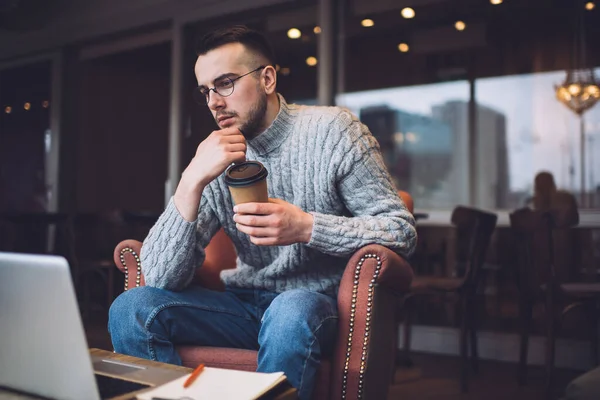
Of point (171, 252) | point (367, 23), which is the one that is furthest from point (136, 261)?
point (367, 23)

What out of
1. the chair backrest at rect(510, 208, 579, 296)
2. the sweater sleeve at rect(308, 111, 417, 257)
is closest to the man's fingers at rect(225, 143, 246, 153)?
the sweater sleeve at rect(308, 111, 417, 257)

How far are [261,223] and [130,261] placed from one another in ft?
2.10

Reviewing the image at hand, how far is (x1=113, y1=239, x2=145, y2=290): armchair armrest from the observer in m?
1.84

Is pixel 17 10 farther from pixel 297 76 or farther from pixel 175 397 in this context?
pixel 175 397

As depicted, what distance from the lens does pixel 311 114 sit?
5.90ft

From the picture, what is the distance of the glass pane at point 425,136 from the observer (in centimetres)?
Result: 727

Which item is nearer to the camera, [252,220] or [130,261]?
[252,220]

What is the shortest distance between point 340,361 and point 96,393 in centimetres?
81

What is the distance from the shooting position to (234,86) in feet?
5.62

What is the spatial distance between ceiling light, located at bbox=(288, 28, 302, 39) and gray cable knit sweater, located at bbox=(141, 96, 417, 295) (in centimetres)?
384

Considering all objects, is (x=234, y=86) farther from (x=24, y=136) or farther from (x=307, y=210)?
(x=24, y=136)

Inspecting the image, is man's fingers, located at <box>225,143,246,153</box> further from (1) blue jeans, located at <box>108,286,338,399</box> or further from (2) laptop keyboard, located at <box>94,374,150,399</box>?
(2) laptop keyboard, located at <box>94,374,150,399</box>

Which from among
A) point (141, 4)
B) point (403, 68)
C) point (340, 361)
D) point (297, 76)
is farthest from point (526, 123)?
point (340, 361)

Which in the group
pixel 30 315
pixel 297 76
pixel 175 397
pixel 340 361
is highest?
pixel 297 76
